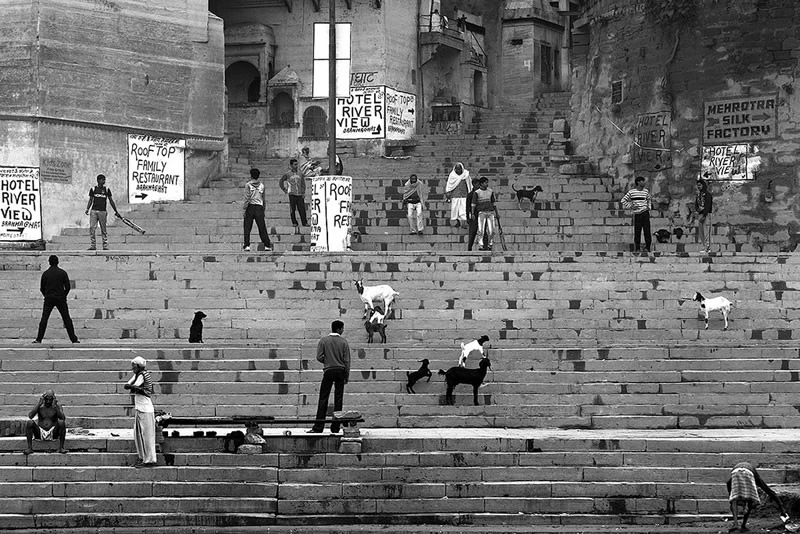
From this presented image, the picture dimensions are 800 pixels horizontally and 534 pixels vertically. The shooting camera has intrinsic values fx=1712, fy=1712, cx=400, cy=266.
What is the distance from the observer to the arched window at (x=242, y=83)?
3753 centimetres

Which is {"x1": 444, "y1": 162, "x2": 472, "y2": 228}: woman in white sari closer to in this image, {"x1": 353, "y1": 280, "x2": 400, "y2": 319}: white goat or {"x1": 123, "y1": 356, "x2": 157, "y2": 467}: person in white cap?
{"x1": 353, "y1": 280, "x2": 400, "y2": 319}: white goat

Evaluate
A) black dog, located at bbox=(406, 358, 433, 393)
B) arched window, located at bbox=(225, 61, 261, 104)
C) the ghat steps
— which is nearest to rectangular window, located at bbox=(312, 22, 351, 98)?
arched window, located at bbox=(225, 61, 261, 104)

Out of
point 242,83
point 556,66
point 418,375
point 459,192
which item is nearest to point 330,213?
point 459,192

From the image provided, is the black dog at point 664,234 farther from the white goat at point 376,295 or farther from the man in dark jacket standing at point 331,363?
the man in dark jacket standing at point 331,363

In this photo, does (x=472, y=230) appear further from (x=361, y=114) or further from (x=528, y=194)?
(x=361, y=114)

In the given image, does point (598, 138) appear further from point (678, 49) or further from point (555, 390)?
point (555, 390)

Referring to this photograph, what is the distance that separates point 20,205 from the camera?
2902 centimetres

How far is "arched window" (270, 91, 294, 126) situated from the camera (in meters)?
36.7

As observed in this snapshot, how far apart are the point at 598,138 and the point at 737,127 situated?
370 cm

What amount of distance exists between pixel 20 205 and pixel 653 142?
11238 millimetres

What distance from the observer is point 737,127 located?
96.5ft

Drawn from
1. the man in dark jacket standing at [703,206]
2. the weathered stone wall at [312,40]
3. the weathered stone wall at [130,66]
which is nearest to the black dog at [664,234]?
the man in dark jacket standing at [703,206]

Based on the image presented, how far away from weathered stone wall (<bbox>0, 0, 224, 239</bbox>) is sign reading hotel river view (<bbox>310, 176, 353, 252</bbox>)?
6.26 metres

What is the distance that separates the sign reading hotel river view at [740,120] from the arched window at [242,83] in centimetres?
1157
